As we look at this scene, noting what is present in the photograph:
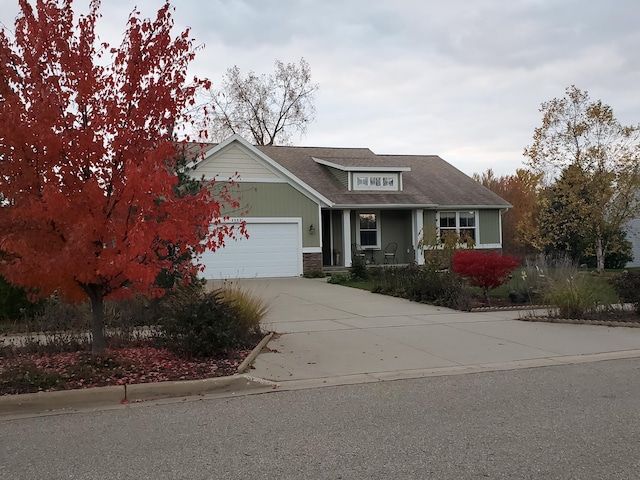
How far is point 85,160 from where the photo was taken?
22.4 ft

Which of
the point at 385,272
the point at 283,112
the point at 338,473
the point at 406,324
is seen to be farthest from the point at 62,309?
the point at 283,112

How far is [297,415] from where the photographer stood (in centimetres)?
577

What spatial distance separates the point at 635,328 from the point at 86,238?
1004cm

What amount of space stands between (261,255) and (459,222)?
1031 centimetres

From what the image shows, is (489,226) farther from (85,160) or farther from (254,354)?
(85,160)

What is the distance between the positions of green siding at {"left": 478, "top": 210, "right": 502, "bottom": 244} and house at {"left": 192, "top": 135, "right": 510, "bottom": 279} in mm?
48

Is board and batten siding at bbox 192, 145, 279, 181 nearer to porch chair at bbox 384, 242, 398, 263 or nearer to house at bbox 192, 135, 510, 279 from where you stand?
house at bbox 192, 135, 510, 279

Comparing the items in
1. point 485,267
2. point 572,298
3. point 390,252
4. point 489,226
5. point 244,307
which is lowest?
point 572,298

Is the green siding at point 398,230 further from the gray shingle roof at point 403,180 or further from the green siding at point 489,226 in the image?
the green siding at point 489,226

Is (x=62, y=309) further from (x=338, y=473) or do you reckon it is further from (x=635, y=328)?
(x=635, y=328)

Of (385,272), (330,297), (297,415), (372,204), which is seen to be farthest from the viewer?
(372,204)

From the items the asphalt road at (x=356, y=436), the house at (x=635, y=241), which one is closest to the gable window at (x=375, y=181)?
the house at (x=635, y=241)

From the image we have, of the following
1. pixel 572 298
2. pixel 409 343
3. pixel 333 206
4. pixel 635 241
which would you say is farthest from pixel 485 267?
pixel 635 241

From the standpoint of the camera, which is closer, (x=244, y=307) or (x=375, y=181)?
(x=244, y=307)
